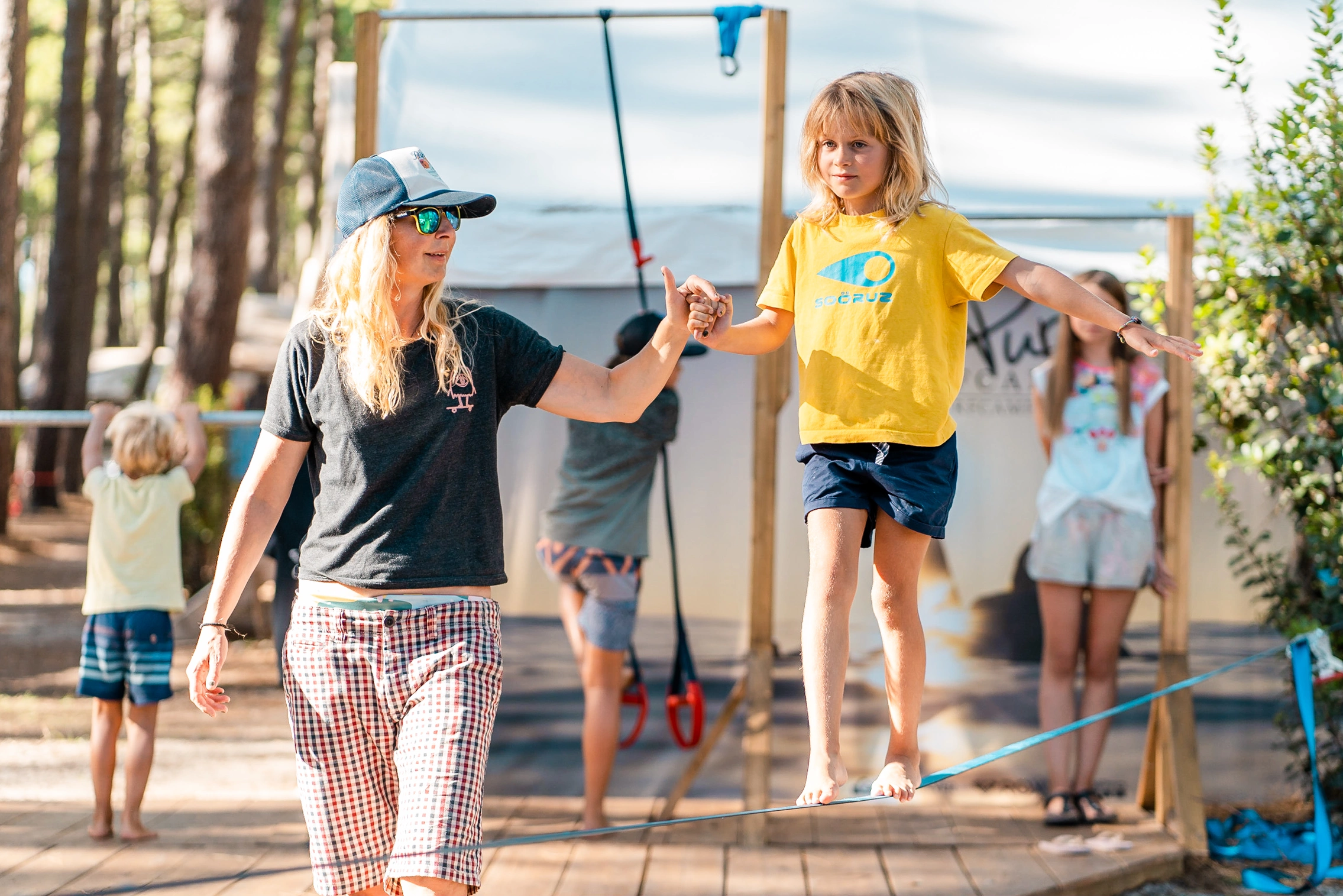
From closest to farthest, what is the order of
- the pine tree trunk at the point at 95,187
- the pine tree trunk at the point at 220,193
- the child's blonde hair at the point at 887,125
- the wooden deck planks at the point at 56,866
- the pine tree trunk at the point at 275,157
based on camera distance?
1. the child's blonde hair at the point at 887,125
2. the wooden deck planks at the point at 56,866
3. the pine tree trunk at the point at 220,193
4. the pine tree trunk at the point at 95,187
5. the pine tree trunk at the point at 275,157

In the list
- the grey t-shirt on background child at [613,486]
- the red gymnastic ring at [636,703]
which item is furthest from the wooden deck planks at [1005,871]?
the grey t-shirt on background child at [613,486]

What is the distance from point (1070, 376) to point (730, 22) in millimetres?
1758

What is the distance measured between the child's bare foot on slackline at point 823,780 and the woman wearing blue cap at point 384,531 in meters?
0.61

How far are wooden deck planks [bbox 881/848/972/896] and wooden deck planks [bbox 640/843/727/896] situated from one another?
58cm

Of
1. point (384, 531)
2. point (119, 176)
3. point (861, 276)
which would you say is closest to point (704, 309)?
point (861, 276)

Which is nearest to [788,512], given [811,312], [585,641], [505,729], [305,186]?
[585,641]

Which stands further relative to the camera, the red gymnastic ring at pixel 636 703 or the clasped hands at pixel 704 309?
the red gymnastic ring at pixel 636 703

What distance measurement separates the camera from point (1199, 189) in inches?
200

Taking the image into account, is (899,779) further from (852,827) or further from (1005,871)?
(852,827)

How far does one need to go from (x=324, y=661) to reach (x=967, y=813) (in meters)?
3.22

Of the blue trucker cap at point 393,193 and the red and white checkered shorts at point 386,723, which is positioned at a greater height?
the blue trucker cap at point 393,193

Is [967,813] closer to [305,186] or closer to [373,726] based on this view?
[373,726]

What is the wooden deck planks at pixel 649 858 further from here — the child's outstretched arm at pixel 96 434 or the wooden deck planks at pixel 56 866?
the child's outstretched arm at pixel 96 434

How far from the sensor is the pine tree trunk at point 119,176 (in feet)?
64.3
